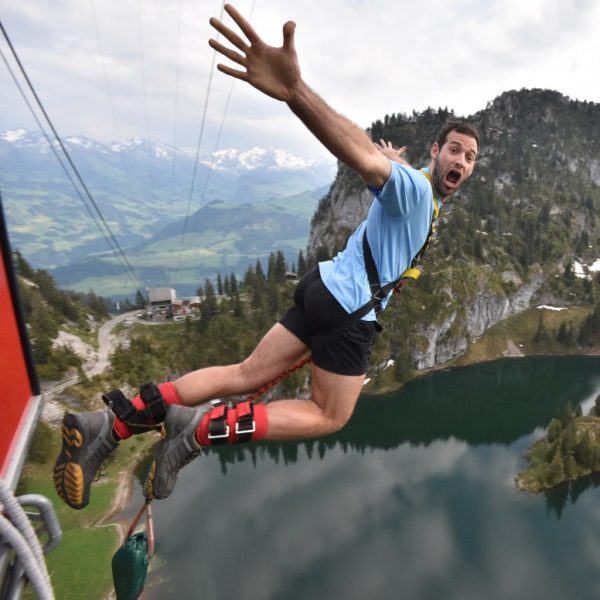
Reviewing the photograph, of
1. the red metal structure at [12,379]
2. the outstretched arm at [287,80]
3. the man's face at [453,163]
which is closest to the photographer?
the outstretched arm at [287,80]

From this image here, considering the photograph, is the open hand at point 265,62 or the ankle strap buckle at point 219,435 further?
the ankle strap buckle at point 219,435

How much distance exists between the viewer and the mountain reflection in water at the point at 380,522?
38688 millimetres

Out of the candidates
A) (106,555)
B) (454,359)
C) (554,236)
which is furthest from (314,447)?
(554,236)

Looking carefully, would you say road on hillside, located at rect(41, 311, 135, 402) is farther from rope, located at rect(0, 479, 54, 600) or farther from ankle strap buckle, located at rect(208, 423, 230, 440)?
rope, located at rect(0, 479, 54, 600)

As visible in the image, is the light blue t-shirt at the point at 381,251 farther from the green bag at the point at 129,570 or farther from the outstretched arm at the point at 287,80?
the green bag at the point at 129,570

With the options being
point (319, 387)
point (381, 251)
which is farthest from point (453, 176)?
point (319, 387)

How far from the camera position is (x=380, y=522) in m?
46.6

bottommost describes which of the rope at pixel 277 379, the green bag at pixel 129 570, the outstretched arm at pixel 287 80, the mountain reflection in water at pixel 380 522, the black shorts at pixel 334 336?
the mountain reflection in water at pixel 380 522

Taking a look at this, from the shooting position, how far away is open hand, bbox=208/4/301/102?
7.56ft

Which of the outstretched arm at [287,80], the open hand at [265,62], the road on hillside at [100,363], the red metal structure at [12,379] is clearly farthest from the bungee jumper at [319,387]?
the road on hillside at [100,363]

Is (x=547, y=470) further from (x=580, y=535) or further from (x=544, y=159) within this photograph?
Result: (x=544, y=159)

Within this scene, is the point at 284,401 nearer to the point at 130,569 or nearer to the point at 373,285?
the point at 373,285

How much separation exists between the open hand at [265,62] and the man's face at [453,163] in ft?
6.04

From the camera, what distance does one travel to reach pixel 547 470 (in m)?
52.6
